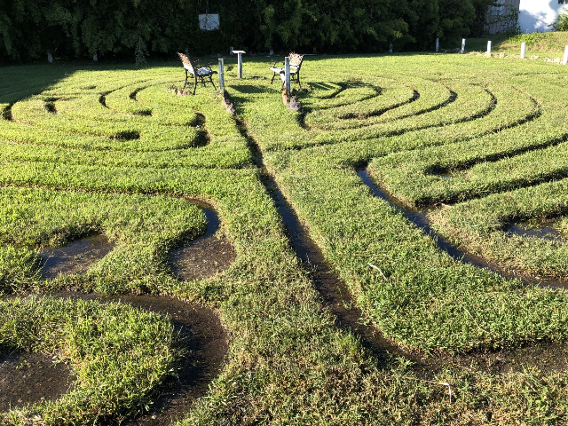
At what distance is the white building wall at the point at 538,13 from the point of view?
29.3m

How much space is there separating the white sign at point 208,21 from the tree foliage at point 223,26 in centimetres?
26

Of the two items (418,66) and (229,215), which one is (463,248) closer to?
(229,215)

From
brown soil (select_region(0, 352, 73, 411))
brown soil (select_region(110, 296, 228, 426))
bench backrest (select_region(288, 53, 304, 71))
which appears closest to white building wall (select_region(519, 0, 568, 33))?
bench backrest (select_region(288, 53, 304, 71))

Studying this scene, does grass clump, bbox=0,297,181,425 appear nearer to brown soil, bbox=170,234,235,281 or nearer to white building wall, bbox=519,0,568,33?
brown soil, bbox=170,234,235,281

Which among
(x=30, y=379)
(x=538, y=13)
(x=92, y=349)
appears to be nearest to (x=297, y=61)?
(x=92, y=349)

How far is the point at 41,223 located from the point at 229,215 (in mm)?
1964

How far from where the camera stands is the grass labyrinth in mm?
2908

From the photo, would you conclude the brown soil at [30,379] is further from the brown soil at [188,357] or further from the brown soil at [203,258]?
the brown soil at [203,258]

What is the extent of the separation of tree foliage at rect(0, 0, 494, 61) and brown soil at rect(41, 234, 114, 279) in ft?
58.8

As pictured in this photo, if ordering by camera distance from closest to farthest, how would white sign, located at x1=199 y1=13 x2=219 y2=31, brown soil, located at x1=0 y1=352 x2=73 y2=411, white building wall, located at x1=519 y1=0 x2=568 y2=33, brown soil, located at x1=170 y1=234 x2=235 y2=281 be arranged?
brown soil, located at x1=0 y1=352 x2=73 y2=411
brown soil, located at x1=170 y1=234 x2=235 y2=281
white sign, located at x1=199 y1=13 x2=219 y2=31
white building wall, located at x1=519 y1=0 x2=568 y2=33

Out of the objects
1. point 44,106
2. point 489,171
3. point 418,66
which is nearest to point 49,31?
point 44,106

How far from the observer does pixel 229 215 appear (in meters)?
5.32

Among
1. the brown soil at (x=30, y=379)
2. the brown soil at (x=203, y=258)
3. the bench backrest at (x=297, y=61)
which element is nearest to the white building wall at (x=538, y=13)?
the bench backrest at (x=297, y=61)

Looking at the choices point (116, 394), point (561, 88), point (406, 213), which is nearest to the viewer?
point (116, 394)
